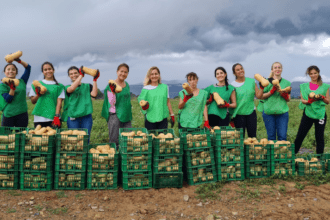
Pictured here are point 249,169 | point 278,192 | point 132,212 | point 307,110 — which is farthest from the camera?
point 307,110

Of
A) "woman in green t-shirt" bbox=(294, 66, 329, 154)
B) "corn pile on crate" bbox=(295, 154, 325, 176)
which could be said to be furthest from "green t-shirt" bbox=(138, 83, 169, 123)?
"woman in green t-shirt" bbox=(294, 66, 329, 154)

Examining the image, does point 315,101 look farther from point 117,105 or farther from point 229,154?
point 117,105

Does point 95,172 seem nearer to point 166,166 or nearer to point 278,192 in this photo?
point 166,166

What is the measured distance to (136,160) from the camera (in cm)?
506

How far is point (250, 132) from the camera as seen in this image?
634 cm

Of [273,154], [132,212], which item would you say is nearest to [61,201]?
[132,212]

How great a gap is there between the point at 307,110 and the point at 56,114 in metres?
6.02

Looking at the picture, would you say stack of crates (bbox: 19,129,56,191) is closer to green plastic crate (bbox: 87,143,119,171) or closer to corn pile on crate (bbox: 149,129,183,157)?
green plastic crate (bbox: 87,143,119,171)

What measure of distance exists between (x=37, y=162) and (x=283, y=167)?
5.01 m

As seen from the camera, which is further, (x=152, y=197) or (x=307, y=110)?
(x=307, y=110)

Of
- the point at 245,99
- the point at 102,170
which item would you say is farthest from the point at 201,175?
the point at 245,99

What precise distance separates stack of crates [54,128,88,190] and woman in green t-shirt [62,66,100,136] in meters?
0.86

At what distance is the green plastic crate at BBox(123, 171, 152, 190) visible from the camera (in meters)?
5.08

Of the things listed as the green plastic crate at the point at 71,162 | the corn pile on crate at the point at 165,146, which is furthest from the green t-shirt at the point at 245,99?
the green plastic crate at the point at 71,162
